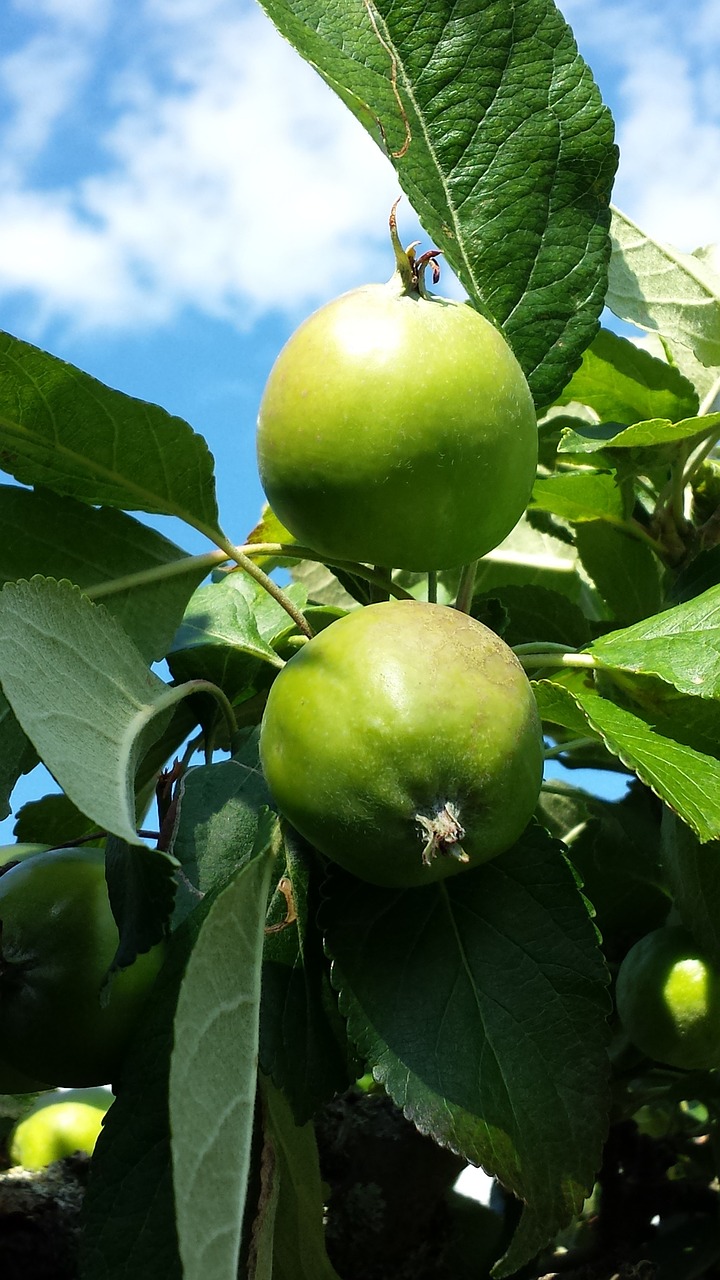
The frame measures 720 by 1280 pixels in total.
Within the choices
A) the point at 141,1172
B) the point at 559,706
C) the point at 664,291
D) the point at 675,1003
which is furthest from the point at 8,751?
the point at 664,291

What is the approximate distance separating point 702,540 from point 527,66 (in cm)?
66

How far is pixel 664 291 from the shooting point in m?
1.70

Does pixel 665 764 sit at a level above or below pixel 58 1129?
above

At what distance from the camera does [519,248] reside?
126cm

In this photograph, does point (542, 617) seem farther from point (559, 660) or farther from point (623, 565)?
point (559, 660)

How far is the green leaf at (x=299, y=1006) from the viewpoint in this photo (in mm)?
1036

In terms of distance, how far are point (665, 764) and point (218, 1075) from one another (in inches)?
17.2

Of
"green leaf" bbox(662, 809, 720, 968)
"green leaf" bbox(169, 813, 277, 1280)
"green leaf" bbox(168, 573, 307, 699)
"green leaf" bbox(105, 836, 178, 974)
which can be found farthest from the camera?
"green leaf" bbox(168, 573, 307, 699)

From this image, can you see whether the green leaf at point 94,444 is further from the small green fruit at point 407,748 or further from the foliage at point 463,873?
the small green fruit at point 407,748

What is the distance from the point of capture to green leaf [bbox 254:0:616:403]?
1200 mm

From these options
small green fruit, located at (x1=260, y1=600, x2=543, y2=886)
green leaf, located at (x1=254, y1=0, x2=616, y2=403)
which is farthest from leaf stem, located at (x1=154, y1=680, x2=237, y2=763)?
green leaf, located at (x1=254, y1=0, x2=616, y2=403)

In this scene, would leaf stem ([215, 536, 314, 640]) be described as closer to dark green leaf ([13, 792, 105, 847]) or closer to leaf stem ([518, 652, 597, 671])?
leaf stem ([518, 652, 597, 671])

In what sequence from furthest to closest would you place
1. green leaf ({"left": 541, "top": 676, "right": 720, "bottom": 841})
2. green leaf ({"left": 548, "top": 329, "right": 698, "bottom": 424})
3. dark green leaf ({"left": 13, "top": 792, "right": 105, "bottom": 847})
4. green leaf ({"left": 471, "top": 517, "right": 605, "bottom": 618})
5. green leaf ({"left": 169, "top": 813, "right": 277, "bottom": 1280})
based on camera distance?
green leaf ({"left": 471, "top": 517, "right": 605, "bottom": 618}) → green leaf ({"left": 548, "top": 329, "right": 698, "bottom": 424}) → dark green leaf ({"left": 13, "top": 792, "right": 105, "bottom": 847}) → green leaf ({"left": 541, "top": 676, "right": 720, "bottom": 841}) → green leaf ({"left": 169, "top": 813, "right": 277, "bottom": 1280})

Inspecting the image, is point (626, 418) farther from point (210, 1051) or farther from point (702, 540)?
point (210, 1051)
